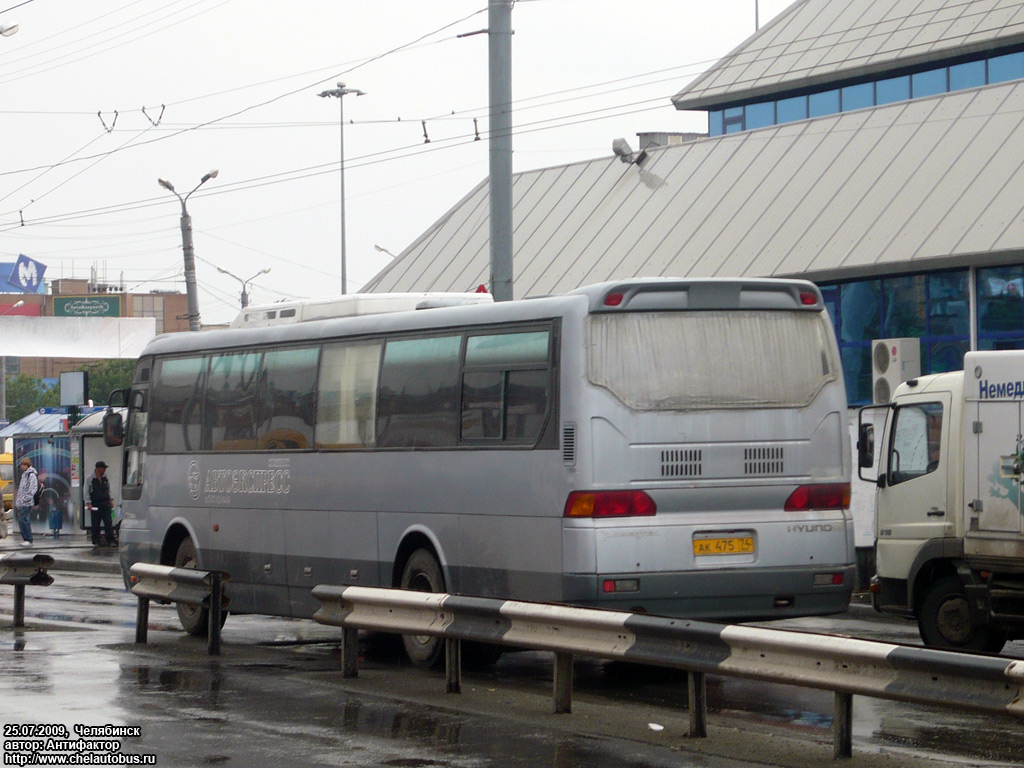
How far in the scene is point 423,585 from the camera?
41.9ft

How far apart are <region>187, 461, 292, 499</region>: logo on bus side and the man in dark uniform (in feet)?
56.6

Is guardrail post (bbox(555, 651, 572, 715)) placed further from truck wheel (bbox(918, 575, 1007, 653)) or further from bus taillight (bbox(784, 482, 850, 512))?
truck wheel (bbox(918, 575, 1007, 653))

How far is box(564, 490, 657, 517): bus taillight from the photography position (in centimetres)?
1100

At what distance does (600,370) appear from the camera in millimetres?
11219

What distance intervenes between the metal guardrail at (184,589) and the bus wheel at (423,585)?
1.52 m

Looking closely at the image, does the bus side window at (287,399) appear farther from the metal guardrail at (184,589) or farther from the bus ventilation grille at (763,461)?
the bus ventilation grille at (763,461)

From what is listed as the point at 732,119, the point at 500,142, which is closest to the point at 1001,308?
the point at 500,142

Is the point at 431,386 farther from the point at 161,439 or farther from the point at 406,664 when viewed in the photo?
the point at 161,439

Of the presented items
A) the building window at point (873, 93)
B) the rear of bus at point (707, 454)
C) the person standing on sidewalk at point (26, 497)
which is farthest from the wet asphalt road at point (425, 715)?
the building window at point (873, 93)

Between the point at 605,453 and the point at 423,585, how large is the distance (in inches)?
95.4

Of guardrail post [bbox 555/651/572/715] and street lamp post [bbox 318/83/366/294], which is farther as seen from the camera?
street lamp post [bbox 318/83/366/294]

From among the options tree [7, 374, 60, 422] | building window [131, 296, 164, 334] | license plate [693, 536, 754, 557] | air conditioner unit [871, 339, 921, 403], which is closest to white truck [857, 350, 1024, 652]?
license plate [693, 536, 754, 557]

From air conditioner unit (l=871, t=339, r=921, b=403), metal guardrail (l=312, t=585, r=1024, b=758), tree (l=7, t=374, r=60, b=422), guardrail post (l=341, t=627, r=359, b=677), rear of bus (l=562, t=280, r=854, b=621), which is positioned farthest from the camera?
tree (l=7, t=374, r=60, b=422)

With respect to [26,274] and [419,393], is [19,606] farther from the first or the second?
[26,274]
